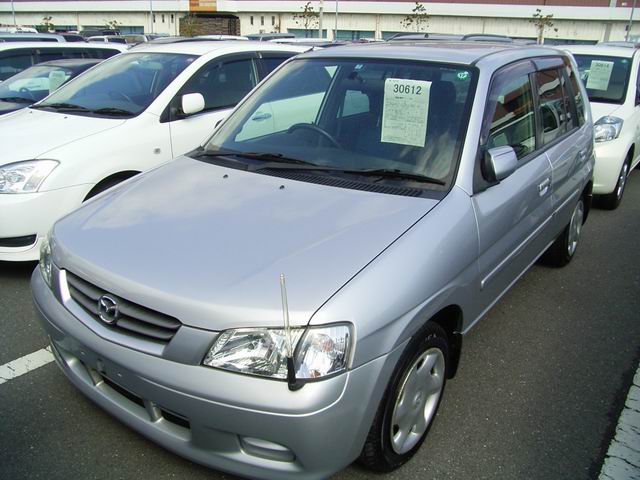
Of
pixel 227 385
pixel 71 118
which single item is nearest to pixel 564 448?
pixel 227 385

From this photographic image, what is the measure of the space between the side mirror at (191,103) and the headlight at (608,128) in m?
4.19

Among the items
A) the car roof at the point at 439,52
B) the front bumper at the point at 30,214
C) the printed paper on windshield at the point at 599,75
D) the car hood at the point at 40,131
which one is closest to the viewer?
the car roof at the point at 439,52

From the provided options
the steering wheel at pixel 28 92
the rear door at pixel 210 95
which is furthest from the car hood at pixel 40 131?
the steering wheel at pixel 28 92

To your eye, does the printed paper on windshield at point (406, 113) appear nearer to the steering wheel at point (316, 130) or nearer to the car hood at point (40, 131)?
the steering wheel at point (316, 130)

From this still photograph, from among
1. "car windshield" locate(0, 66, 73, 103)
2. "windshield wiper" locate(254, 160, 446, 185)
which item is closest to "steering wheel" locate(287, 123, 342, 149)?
"windshield wiper" locate(254, 160, 446, 185)

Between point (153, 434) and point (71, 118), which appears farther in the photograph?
point (71, 118)

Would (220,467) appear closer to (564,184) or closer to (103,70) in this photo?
(564,184)

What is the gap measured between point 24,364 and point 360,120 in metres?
2.28

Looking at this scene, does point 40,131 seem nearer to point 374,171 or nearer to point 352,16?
point 374,171

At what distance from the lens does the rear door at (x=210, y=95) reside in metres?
4.88

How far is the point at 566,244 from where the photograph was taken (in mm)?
4488

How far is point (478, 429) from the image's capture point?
2688 millimetres

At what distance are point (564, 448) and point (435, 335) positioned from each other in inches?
33.4

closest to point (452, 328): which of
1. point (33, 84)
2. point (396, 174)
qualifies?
point (396, 174)
